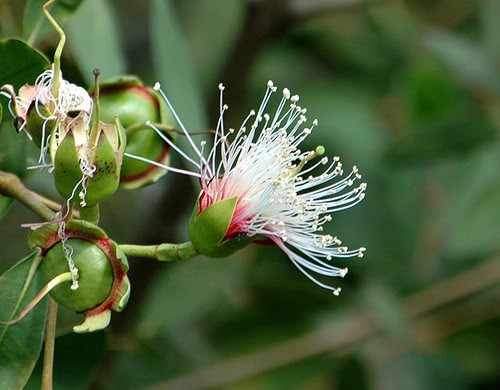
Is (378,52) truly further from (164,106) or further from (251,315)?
(164,106)

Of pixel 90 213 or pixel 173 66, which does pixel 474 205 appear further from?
pixel 90 213

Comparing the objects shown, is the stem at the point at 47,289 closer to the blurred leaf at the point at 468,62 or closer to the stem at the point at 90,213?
the stem at the point at 90,213

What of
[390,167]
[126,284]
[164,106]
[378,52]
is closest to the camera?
[126,284]

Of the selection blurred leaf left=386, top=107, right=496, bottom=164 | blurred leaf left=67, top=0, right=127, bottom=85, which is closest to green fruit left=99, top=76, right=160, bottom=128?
blurred leaf left=67, top=0, right=127, bottom=85

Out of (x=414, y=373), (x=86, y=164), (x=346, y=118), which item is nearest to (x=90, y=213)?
(x=86, y=164)

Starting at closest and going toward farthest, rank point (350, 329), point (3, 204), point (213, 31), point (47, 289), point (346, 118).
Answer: point (47, 289)
point (3, 204)
point (350, 329)
point (346, 118)
point (213, 31)

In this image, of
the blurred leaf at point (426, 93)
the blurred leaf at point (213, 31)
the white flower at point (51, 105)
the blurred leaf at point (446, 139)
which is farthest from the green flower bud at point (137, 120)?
the blurred leaf at point (213, 31)

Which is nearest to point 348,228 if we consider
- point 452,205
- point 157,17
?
point 452,205
